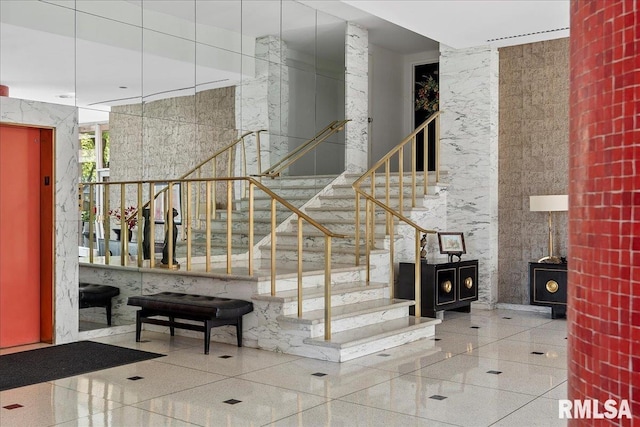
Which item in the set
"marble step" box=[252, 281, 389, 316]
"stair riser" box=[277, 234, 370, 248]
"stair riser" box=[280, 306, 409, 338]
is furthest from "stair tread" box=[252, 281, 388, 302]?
"stair riser" box=[277, 234, 370, 248]

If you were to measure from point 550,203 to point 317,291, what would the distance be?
134 inches

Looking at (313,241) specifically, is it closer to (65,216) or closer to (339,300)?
(339,300)

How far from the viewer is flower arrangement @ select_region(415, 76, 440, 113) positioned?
12531 mm

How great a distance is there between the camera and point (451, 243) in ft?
30.3

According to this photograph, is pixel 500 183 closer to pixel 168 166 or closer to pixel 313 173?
pixel 313 173

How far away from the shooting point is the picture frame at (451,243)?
9.13 m

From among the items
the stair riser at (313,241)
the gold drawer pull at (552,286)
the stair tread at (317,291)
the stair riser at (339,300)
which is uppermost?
the stair riser at (313,241)

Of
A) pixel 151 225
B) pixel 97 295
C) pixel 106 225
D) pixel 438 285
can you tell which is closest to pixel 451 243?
pixel 438 285

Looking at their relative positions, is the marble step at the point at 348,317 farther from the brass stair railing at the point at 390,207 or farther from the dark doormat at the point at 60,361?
the dark doormat at the point at 60,361

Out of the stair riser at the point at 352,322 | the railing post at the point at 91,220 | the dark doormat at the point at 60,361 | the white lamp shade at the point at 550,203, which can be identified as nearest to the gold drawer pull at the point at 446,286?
the stair riser at the point at 352,322

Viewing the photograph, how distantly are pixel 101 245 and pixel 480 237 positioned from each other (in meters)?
5.12

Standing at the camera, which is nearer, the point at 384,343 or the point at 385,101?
the point at 384,343

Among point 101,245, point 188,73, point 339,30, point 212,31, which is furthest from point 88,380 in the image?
point 339,30

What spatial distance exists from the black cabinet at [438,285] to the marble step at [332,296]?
2.86ft
